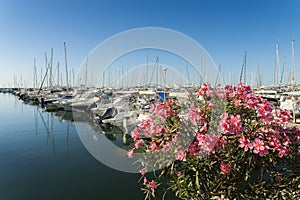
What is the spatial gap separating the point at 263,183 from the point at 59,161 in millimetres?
7079

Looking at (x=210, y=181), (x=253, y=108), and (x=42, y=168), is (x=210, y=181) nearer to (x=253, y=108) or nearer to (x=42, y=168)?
(x=253, y=108)

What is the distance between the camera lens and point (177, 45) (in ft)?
10.4

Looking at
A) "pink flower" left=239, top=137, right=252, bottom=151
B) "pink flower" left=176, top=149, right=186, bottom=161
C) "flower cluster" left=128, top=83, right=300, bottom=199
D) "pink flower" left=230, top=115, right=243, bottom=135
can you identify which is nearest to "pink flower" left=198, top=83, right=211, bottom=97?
"flower cluster" left=128, top=83, right=300, bottom=199

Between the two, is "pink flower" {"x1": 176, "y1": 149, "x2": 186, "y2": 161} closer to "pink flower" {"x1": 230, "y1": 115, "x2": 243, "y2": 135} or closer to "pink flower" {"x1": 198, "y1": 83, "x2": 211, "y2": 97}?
"pink flower" {"x1": 230, "y1": 115, "x2": 243, "y2": 135}

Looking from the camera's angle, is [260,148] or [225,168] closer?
[260,148]

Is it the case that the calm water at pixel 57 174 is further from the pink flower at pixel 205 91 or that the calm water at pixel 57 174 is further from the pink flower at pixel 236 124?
the pink flower at pixel 236 124

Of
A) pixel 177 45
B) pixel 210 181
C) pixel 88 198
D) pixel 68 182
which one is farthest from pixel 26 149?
pixel 210 181

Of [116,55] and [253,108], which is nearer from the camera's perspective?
[253,108]

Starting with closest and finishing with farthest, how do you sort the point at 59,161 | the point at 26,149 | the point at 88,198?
the point at 88,198, the point at 59,161, the point at 26,149

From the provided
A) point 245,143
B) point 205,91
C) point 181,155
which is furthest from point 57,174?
point 245,143

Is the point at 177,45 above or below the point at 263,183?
above

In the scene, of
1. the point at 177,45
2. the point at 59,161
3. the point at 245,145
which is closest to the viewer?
the point at 245,145

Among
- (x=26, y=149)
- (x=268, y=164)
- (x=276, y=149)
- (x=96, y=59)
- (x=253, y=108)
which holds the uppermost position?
(x=96, y=59)

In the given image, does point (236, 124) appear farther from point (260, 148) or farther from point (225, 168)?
point (225, 168)
